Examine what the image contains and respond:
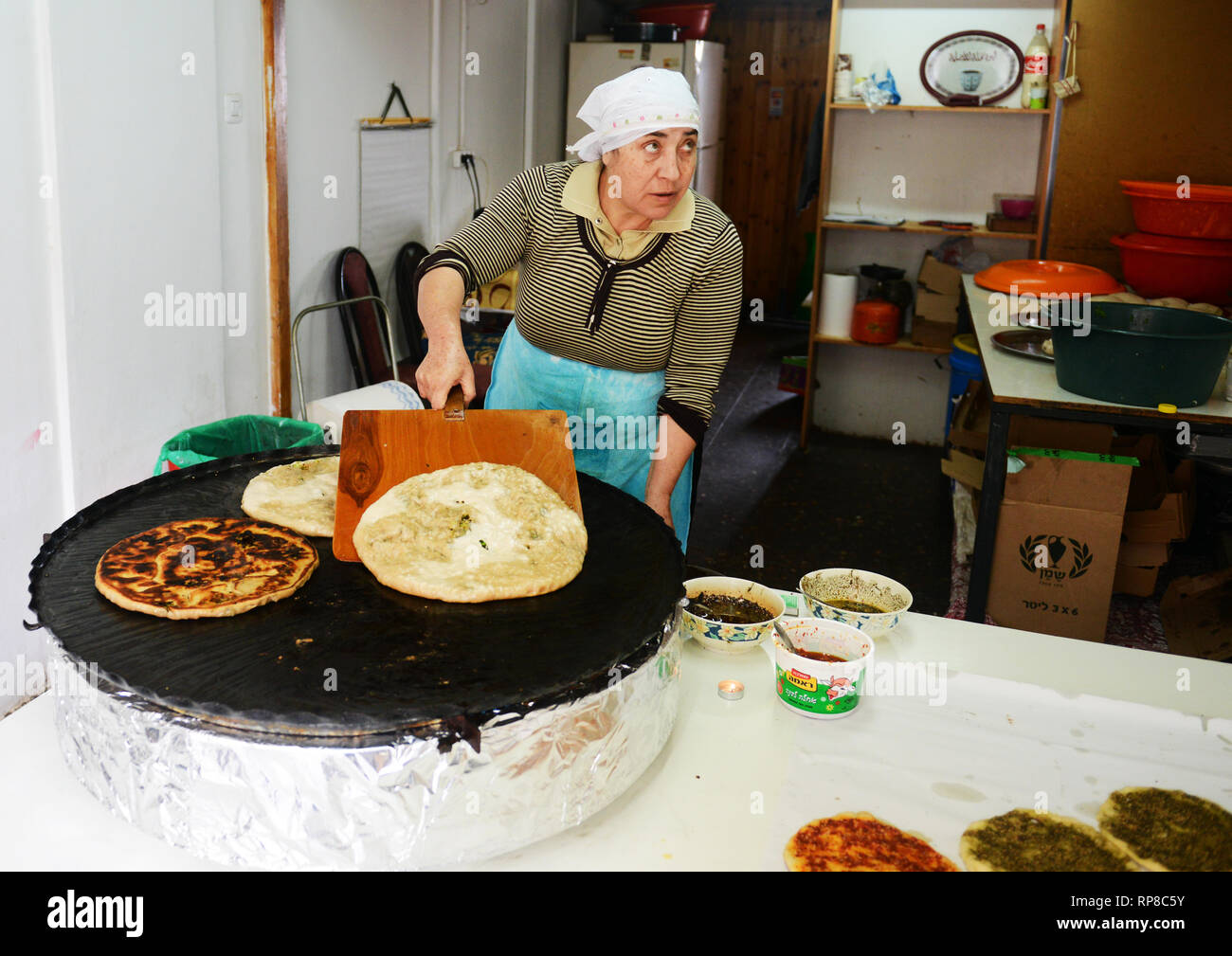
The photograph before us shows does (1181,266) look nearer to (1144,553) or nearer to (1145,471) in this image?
(1145,471)

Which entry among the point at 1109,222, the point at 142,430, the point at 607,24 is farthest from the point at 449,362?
the point at 607,24

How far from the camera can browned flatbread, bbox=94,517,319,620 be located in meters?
1.33

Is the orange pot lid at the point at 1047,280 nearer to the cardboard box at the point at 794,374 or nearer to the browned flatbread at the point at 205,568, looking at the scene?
the cardboard box at the point at 794,374

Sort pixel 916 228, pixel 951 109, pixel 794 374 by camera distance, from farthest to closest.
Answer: pixel 794 374 < pixel 916 228 < pixel 951 109

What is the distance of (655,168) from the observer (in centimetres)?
203

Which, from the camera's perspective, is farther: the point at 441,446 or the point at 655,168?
the point at 655,168

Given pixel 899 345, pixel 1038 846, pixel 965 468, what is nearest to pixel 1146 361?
pixel 965 468

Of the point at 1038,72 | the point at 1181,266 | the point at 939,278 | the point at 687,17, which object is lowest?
the point at 939,278

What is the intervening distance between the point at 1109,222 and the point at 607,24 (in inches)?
177

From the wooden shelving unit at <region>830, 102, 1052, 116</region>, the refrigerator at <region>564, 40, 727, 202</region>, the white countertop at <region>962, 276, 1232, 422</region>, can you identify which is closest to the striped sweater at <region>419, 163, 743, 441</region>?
the white countertop at <region>962, 276, 1232, 422</region>

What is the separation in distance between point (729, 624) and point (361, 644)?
26.1 inches

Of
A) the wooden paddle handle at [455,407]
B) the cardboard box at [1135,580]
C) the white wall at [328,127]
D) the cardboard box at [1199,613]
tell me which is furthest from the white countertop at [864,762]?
the white wall at [328,127]

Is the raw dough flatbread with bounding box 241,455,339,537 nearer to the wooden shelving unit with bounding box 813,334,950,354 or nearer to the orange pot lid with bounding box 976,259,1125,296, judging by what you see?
the orange pot lid with bounding box 976,259,1125,296

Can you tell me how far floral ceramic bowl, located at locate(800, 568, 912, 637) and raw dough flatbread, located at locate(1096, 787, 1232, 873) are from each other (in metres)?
0.48
